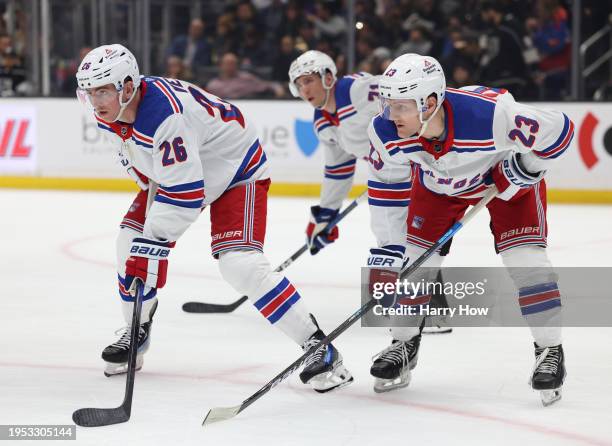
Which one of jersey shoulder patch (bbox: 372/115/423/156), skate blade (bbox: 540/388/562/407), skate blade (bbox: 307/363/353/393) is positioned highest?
jersey shoulder patch (bbox: 372/115/423/156)

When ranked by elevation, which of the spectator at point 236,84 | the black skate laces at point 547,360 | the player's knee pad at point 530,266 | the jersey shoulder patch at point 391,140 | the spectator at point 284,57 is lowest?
the black skate laces at point 547,360

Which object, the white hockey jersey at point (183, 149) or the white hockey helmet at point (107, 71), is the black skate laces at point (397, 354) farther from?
the white hockey helmet at point (107, 71)

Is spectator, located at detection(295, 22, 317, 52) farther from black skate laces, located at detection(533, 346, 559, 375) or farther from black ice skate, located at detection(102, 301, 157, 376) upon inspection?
black skate laces, located at detection(533, 346, 559, 375)

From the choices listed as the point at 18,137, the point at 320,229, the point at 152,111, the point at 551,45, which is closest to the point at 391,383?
the point at 152,111

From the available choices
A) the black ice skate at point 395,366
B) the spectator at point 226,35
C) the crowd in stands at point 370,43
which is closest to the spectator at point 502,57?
the crowd in stands at point 370,43

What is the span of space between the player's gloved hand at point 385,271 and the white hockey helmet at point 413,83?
42 centimetres

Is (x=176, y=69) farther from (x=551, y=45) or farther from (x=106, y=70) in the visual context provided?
(x=106, y=70)

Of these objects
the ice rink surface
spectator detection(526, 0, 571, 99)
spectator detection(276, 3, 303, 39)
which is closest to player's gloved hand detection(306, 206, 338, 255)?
the ice rink surface

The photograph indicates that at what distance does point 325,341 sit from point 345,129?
1732 millimetres

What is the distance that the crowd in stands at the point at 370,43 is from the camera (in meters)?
8.65

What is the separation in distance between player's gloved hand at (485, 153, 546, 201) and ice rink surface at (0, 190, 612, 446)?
0.63 meters

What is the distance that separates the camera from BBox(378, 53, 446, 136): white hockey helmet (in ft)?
9.86

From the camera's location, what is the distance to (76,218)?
761 centimetres

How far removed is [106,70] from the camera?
3137mm
